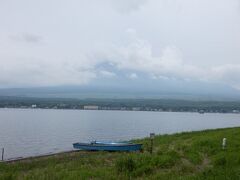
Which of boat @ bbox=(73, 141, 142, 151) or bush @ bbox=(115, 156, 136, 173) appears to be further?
boat @ bbox=(73, 141, 142, 151)

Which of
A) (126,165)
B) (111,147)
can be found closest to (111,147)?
(111,147)

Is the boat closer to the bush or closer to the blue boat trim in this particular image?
the blue boat trim

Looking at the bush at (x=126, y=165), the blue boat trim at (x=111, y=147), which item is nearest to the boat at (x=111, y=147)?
the blue boat trim at (x=111, y=147)

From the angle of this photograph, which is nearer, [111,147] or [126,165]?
[126,165]

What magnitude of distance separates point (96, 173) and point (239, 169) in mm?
5257

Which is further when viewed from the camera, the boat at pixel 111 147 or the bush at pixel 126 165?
the boat at pixel 111 147

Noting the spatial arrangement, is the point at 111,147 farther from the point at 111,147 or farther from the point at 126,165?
the point at 126,165

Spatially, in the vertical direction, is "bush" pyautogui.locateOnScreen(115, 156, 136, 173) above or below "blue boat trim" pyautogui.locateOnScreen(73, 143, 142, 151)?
above

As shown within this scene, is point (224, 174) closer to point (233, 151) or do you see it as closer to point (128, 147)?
point (233, 151)

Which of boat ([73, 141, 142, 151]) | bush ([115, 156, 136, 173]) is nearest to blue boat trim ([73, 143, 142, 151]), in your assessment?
boat ([73, 141, 142, 151])

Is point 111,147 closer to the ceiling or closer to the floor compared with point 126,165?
closer to the floor

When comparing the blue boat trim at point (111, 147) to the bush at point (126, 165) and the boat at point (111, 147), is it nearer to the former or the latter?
the boat at point (111, 147)

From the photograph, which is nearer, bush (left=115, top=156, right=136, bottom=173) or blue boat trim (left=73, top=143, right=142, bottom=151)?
bush (left=115, top=156, right=136, bottom=173)

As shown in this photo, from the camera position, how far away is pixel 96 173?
570 inches
